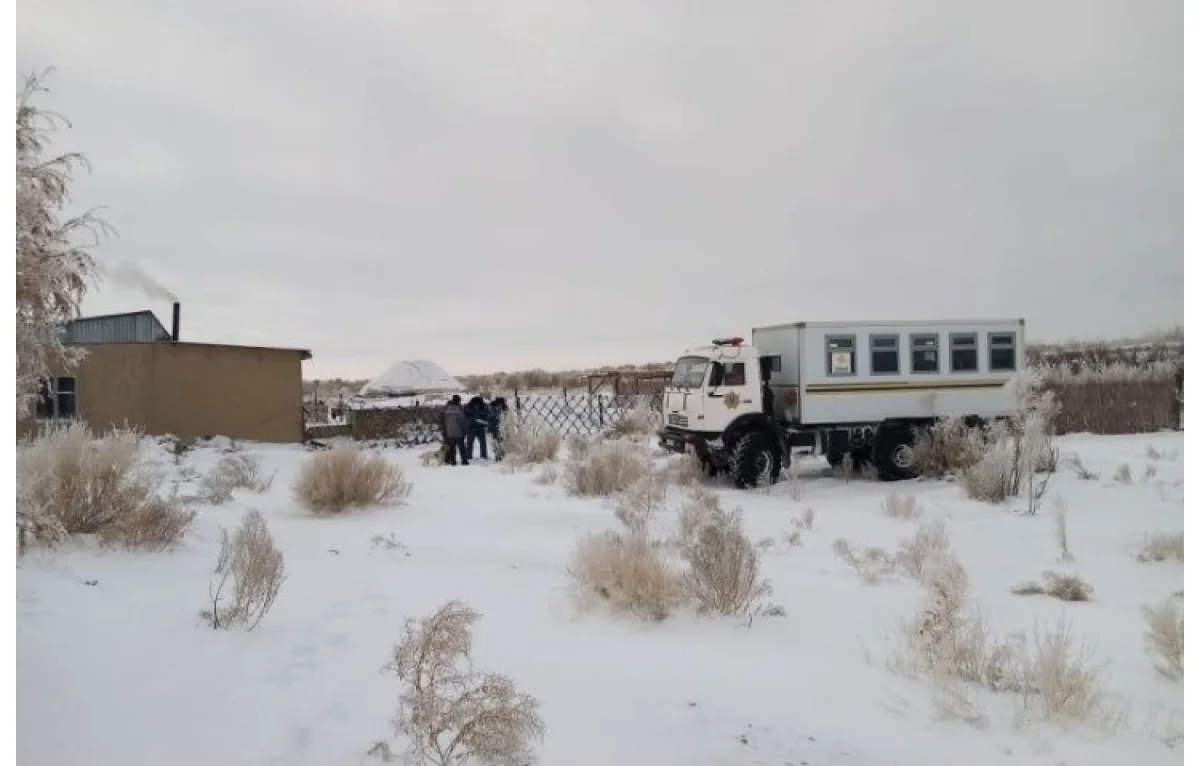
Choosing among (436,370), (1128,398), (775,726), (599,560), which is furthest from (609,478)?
(436,370)

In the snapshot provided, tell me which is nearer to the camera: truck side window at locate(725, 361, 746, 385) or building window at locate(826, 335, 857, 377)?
truck side window at locate(725, 361, 746, 385)

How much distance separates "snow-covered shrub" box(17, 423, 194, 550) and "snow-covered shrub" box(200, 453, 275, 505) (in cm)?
250

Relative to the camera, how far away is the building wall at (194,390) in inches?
732

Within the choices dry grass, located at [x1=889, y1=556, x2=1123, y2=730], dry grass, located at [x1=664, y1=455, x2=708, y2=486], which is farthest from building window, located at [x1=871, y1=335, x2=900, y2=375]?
dry grass, located at [x1=889, y1=556, x2=1123, y2=730]

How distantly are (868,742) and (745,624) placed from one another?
1618mm

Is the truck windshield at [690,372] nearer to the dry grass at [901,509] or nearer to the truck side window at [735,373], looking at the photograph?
the truck side window at [735,373]

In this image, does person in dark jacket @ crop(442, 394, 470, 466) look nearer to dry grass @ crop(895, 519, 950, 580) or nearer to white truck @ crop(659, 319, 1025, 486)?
white truck @ crop(659, 319, 1025, 486)

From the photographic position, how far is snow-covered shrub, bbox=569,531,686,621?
4961mm

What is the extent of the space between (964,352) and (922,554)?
8655 mm

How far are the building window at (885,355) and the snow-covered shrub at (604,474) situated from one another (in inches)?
178

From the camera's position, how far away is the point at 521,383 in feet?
179

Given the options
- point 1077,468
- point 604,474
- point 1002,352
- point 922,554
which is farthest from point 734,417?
point 922,554

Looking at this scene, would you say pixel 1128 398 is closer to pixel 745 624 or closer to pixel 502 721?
pixel 745 624

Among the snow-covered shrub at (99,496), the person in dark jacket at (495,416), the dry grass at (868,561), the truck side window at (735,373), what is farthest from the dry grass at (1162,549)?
the person in dark jacket at (495,416)
